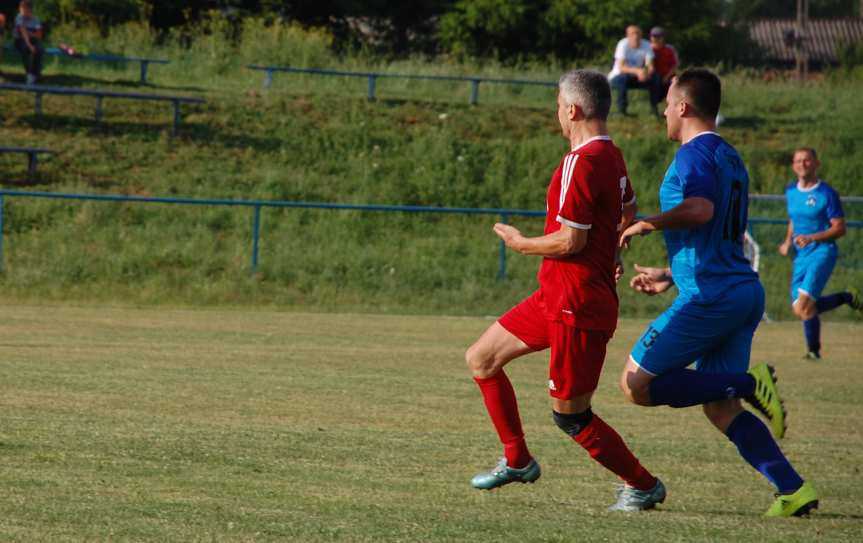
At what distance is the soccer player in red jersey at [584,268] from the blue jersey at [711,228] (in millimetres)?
271

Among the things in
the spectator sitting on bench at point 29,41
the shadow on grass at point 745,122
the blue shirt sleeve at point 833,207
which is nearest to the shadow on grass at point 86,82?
the spectator sitting on bench at point 29,41

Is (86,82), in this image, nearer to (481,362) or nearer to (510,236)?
(481,362)

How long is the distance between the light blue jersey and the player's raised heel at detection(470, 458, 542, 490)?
27.6 ft

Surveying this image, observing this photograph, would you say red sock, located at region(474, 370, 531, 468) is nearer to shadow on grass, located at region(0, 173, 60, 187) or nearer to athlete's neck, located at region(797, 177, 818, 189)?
athlete's neck, located at region(797, 177, 818, 189)

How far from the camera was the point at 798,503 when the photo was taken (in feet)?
19.6

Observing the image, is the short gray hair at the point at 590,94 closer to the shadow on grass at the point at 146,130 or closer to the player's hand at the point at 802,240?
the player's hand at the point at 802,240

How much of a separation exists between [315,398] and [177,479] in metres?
3.68

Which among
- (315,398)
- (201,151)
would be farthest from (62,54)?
(315,398)

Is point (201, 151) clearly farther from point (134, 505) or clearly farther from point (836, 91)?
point (134, 505)

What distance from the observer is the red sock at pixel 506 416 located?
6406mm

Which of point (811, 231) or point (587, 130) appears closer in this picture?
point (587, 130)

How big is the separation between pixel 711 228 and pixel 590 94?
797 mm

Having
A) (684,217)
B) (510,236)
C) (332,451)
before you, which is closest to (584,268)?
(510,236)

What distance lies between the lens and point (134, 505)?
567 cm
